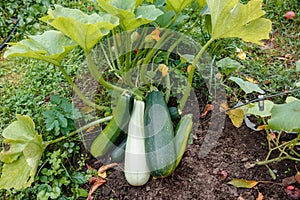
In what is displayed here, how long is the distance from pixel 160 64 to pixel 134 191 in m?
0.73

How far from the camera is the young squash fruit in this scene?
177 cm

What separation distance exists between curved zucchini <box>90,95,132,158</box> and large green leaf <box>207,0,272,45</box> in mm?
544

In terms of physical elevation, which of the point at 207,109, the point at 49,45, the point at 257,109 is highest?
the point at 49,45

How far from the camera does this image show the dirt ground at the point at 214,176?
1.75 metres

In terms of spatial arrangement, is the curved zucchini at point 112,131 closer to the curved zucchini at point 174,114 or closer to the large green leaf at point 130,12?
the curved zucchini at point 174,114

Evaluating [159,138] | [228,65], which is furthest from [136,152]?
[228,65]

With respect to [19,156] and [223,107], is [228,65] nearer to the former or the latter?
[223,107]

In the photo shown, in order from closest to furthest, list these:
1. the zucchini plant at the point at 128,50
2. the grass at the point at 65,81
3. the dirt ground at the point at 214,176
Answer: the zucchini plant at the point at 128,50, the dirt ground at the point at 214,176, the grass at the point at 65,81

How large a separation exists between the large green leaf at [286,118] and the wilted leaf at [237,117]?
0.85 ft

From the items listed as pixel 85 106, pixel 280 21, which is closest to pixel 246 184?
pixel 85 106

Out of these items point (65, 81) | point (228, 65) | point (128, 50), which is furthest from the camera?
point (65, 81)

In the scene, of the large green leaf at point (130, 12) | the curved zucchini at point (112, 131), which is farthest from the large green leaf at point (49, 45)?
the curved zucchini at point (112, 131)

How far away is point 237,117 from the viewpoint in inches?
74.5

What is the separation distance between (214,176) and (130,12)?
2.74 feet
